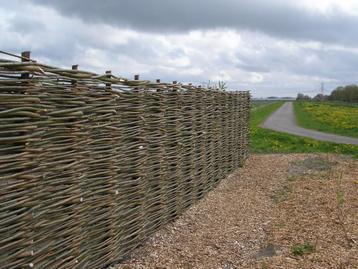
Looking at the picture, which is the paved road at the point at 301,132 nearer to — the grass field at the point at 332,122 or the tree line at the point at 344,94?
the grass field at the point at 332,122

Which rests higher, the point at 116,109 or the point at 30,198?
the point at 116,109

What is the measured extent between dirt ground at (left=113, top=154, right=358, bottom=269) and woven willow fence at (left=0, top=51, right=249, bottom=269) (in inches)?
14.9

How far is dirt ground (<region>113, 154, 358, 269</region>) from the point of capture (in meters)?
5.67

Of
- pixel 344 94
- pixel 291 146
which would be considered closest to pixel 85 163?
pixel 291 146

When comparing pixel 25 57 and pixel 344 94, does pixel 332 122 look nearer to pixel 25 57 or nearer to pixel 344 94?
pixel 25 57

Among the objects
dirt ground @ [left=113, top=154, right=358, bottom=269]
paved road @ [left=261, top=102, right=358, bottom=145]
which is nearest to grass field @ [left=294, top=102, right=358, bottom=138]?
paved road @ [left=261, top=102, right=358, bottom=145]

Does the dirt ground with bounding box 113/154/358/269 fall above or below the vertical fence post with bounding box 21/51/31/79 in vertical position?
below

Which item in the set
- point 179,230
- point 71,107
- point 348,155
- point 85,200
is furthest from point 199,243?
point 348,155

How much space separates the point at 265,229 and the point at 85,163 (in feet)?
10.7

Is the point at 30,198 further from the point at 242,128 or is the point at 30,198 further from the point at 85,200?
the point at 242,128

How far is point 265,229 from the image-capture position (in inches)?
279

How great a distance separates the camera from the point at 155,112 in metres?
6.66

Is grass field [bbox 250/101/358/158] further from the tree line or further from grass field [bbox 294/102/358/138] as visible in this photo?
the tree line

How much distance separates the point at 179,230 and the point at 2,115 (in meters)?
4.00
